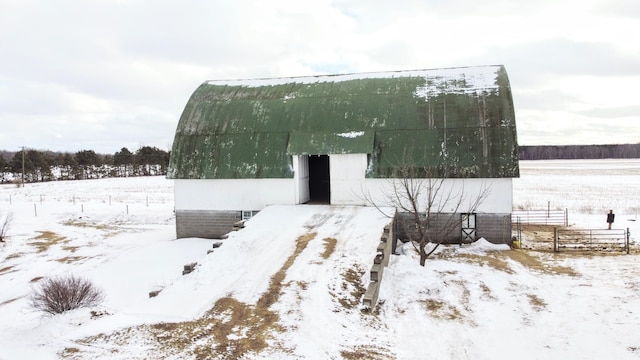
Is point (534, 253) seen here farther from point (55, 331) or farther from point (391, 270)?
point (55, 331)

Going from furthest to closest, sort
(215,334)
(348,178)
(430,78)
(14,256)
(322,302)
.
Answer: (430,78)
(14,256)
(348,178)
(322,302)
(215,334)

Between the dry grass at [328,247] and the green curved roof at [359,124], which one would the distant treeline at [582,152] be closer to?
the green curved roof at [359,124]

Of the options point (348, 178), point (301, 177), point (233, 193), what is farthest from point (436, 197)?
point (233, 193)

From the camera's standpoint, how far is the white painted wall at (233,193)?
2184 centimetres

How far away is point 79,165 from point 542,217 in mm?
81593

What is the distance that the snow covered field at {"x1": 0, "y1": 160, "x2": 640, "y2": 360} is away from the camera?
959cm

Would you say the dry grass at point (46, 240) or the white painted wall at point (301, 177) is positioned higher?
the white painted wall at point (301, 177)

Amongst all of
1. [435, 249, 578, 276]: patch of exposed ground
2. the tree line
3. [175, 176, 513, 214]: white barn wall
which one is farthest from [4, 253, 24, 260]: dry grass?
the tree line

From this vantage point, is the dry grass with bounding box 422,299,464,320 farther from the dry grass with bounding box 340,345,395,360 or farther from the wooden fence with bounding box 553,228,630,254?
the wooden fence with bounding box 553,228,630,254

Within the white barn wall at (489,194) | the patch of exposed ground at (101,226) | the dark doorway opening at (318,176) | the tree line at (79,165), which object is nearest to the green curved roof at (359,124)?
the white barn wall at (489,194)

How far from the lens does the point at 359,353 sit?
9250 millimetres

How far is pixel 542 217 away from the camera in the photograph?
2933 centimetres

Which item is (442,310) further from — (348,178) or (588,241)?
(588,241)

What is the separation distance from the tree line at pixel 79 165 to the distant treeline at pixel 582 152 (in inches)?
5404
